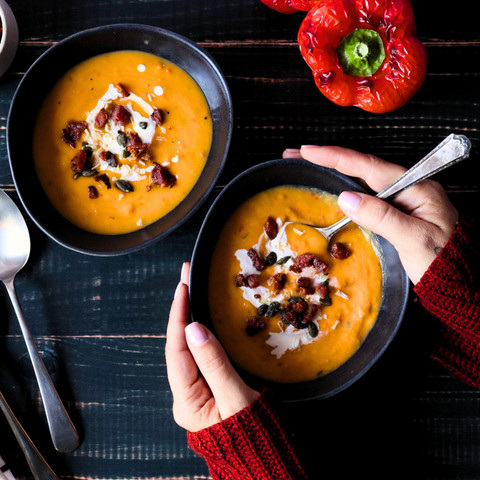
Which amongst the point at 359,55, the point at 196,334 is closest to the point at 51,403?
the point at 196,334

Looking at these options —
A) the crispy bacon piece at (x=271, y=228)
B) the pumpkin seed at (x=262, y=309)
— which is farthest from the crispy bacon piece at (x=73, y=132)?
the pumpkin seed at (x=262, y=309)

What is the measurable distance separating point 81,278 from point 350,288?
116 centimetres

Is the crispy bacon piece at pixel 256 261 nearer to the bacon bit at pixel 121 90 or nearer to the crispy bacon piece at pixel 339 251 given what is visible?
the crispy bacon piece at pixel 339 251

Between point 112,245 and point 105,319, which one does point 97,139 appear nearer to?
point 112,245

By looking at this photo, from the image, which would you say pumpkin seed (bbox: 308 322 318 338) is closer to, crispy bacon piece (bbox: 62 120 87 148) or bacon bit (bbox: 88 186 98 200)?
bacon bit (bbox: 88 186 98 200)

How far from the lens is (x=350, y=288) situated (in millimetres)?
1932

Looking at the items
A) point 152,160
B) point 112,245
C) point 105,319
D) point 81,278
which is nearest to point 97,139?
point 152,160

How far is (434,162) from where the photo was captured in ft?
5.19

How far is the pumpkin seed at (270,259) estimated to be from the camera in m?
1.90

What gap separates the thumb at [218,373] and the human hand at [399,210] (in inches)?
27.3

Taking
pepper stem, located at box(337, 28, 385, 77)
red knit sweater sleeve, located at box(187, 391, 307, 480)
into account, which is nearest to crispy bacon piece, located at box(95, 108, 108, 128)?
pepper stem, located at box(337, 28, 385, 77)

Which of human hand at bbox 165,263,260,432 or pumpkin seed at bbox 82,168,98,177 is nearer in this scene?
human hand at bbox 165,263,260,432

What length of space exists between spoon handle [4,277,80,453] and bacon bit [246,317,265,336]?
2.94ft

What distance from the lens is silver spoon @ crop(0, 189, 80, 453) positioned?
2.04 metres
